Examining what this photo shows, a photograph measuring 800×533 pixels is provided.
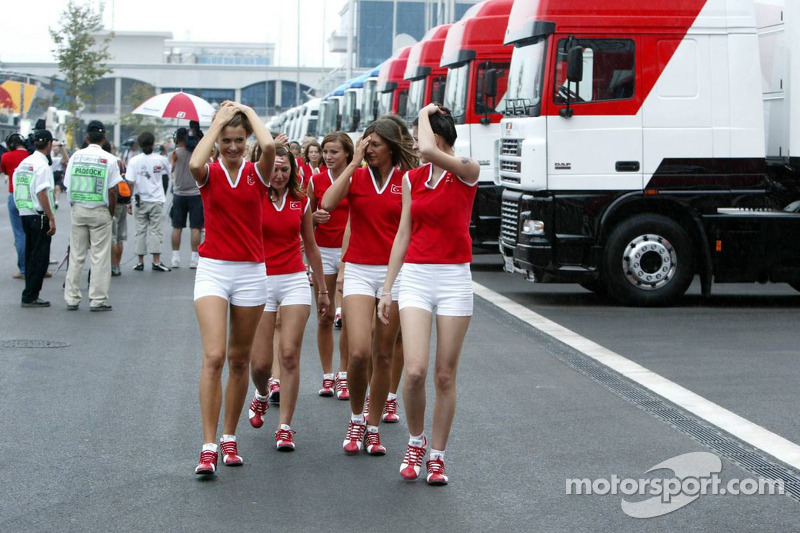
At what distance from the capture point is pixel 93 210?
13.4 metres

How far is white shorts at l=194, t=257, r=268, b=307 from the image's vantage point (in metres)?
6.56

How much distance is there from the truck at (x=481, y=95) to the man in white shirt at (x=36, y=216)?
6192mm

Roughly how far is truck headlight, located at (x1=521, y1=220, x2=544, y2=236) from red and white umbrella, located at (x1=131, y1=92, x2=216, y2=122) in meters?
7.62

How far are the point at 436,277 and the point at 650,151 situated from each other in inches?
323

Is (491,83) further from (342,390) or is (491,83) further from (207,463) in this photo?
(207,463)

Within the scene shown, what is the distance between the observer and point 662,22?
14.1 m

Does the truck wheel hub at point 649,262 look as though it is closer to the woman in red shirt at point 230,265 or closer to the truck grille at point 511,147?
the truck grille at point 511,147

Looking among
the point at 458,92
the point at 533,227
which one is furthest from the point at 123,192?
the point at 458,92

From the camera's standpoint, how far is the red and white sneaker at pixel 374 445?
702 cm

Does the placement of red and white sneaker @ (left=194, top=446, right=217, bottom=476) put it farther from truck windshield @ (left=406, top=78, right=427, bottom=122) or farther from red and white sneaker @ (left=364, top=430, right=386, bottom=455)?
truck windshield @ (left=406, top=78, right=427, bottom=122)

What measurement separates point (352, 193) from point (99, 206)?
6.79 m

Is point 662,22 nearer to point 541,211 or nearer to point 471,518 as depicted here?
point 541,211

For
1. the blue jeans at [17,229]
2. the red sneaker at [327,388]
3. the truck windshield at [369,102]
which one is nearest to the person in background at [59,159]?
the truck windshield at [369,102]

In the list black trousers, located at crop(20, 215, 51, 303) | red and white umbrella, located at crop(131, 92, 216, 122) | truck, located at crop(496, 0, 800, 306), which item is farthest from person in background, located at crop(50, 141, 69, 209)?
truck, located at crop(496, 0, 800, 306)
